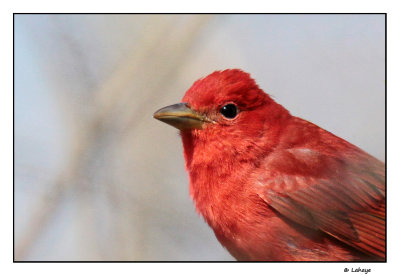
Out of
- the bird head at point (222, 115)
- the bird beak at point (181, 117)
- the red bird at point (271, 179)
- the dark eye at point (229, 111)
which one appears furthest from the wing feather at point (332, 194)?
the bird beak at point (181, 117)

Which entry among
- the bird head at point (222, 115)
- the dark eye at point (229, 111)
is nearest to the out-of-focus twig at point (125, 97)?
the bird head at point (222, 115)

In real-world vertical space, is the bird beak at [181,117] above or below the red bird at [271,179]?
above

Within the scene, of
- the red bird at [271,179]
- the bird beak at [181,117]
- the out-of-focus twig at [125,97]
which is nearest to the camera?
the red bird at [271,179]

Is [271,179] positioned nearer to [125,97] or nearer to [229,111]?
[229,111]

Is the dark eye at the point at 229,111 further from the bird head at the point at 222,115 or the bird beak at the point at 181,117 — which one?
the bird beak at the point at 181,117

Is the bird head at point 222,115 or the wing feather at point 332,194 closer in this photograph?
the wing feather at point 332,194

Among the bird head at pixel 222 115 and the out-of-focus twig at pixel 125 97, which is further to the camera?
the out-of-focus twig at pixel 125 97

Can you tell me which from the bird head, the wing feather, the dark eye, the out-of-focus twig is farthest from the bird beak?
the out-of-focus twig

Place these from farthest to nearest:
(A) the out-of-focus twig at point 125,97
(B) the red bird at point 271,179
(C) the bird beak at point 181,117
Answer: (A) the out-of-focus twig at point 125,97 < (C) the bird beak at point 181,117 < (B) the red bird at point 271,179

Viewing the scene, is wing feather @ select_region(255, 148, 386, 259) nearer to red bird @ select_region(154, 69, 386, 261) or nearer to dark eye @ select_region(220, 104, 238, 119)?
red bird @ select_region(154, 69, 386, 261)
